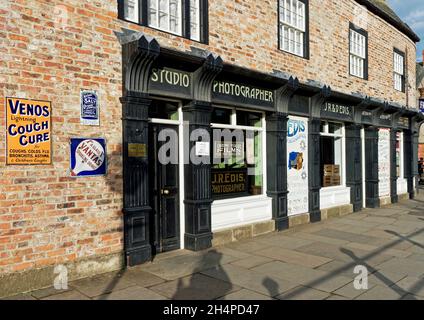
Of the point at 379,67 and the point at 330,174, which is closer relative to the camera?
the point at 330,174

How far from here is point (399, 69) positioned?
50.2 feet

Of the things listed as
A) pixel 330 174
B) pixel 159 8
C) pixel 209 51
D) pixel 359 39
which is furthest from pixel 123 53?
pixel 359 39

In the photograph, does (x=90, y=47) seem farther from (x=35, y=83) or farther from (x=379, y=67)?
(x=379, y=67)

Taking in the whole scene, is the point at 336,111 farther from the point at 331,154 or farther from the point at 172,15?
the point at 172,15

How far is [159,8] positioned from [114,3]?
105 centimetres

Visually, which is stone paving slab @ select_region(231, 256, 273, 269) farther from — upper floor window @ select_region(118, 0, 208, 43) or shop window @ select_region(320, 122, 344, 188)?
shop window @ select_region(320, 122, 344, 188)

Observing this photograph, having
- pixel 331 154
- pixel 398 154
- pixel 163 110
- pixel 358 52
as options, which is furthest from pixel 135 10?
pixel 398 154

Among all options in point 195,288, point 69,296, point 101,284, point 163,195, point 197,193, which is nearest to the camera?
point 69,296

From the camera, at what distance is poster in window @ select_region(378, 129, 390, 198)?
541 inches

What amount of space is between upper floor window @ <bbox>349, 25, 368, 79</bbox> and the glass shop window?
5124 mm

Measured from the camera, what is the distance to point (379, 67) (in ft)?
44.6

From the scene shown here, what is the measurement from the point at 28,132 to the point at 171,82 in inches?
99.9

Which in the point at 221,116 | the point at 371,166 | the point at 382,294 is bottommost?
the point at 382,294

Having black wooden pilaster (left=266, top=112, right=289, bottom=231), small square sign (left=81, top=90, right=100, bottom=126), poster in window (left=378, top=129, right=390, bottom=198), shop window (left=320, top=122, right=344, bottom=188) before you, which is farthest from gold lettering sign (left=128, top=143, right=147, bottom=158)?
poster in window (left=378, top=129, right=390, bottom=198)
